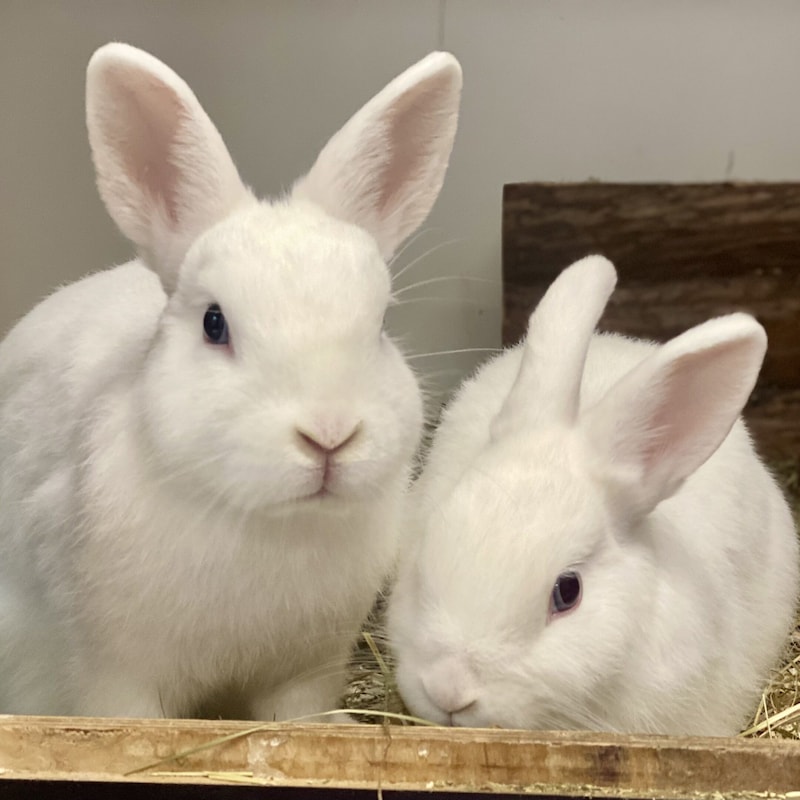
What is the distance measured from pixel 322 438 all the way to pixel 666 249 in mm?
1858

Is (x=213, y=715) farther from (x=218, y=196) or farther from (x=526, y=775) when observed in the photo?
(x=218, y=196)

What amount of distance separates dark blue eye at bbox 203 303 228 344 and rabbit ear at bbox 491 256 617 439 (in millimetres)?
580

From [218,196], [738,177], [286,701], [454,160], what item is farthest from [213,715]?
[738,177]

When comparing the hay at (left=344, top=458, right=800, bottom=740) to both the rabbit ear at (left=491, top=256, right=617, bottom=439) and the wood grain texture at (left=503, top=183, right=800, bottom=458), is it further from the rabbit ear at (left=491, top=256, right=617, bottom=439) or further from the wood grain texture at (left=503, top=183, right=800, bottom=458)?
the wood grain texture at (left=503, top=183, right=800, bottom=458)

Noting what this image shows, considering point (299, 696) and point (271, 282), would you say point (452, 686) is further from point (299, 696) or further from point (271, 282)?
point (271, 282)

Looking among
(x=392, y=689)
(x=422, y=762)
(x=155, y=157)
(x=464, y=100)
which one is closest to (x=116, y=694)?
(x=392, y=689)

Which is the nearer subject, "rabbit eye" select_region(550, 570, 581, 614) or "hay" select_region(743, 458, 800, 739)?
"rabbit eye" select_region(550, 570, 581, 614)

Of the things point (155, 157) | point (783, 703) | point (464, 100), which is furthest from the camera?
point (464, 100)

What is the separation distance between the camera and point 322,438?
146 cm

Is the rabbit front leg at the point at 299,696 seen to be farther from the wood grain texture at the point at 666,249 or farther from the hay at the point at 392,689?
the wood grain texture at the point at 666,249

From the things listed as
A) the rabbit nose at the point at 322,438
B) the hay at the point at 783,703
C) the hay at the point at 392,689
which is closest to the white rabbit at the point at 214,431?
the rabbit nose at the point at 322,438

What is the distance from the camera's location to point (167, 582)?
1.75m

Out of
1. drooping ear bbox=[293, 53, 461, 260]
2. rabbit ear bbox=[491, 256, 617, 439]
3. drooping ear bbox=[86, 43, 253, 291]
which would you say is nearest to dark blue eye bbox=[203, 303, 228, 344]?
drooping ear bbox=[86, 43, 253, 291]

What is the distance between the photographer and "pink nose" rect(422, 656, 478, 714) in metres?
1.60
